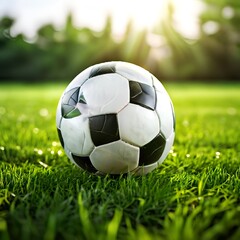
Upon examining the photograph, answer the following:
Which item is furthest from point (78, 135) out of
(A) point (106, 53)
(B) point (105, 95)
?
(A) point (106, 53)

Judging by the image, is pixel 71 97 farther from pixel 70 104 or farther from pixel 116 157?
pixel 116 157

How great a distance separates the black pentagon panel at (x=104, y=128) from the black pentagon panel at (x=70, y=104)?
15cm

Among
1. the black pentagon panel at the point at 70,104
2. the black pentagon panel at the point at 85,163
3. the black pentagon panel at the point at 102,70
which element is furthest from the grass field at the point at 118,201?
the black pentagon panel at the point at 102,70

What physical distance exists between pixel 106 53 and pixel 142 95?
2445 cm

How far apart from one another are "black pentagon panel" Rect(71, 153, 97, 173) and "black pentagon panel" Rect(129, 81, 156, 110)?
55 cm

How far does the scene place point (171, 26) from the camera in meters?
27.0

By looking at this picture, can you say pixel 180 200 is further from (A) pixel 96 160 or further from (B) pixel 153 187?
(A) pixel 96 160

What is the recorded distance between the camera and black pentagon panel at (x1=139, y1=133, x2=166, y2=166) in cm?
300

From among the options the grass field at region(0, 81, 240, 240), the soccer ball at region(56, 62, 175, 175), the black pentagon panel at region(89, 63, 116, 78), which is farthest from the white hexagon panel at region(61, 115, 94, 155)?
the black pentagon panel at region(89, 63, 116, 78)

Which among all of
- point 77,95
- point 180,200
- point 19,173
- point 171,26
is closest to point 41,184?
point 19,173

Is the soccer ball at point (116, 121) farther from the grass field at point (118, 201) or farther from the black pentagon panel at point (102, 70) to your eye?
the grass field at point (118, 201)

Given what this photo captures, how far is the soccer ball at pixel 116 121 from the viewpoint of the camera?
292 centimetres

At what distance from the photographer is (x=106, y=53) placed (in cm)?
2708

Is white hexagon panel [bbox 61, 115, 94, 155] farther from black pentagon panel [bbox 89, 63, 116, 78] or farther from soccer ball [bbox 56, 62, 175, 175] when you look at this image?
black pentagon panel [bbox 89, 63, 116, 78]
